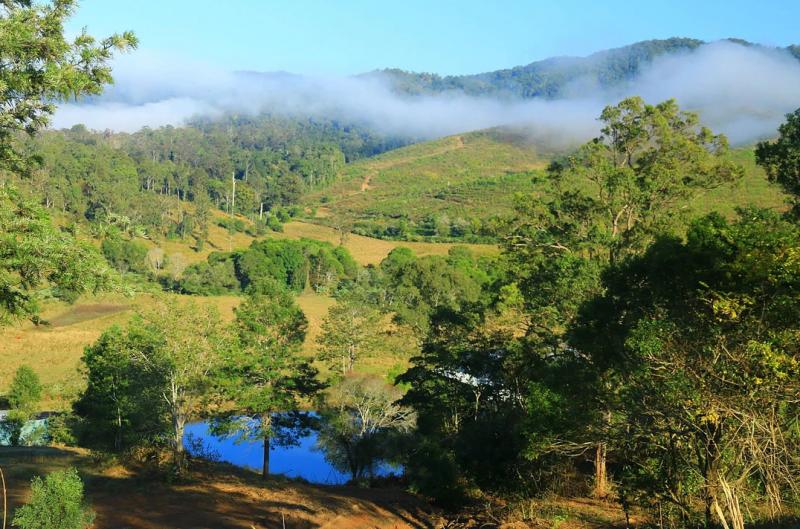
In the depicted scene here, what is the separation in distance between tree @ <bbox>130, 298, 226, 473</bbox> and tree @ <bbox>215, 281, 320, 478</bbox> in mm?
2426

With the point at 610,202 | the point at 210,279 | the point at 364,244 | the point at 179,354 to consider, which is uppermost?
the point at 610,202

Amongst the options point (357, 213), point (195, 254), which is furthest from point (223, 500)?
point (357, 213)

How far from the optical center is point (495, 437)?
59.6 feet

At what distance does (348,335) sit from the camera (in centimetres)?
4159

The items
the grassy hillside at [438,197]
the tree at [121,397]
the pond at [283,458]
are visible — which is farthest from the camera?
the grassy hillside at [438,197]

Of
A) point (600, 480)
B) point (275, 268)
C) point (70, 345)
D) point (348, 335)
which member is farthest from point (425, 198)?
point (600, 480)

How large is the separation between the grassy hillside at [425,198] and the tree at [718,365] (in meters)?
93.0

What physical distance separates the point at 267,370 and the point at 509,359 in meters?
11.0

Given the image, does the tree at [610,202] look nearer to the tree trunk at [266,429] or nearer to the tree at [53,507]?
the tree trunk at [266,429]

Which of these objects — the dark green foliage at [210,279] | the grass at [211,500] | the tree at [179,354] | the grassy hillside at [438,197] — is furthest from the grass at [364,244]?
the tree at [179,354]

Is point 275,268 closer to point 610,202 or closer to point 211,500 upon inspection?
point 211,500

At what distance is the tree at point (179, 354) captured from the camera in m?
22.6

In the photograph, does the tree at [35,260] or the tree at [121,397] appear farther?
the tree at [121,397]

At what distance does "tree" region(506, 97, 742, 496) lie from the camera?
21.1 m
